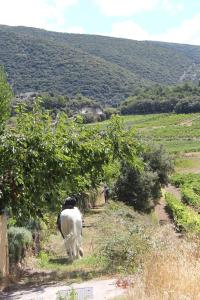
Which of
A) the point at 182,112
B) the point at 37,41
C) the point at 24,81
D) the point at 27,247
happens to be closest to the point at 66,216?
the point at 27,247

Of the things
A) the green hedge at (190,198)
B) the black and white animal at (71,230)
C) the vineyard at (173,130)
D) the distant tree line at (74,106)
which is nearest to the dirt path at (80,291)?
the black and white animal at (71,230)

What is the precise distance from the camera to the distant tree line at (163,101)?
410 feet

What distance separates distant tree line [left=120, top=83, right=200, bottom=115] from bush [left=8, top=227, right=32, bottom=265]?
11374 cm

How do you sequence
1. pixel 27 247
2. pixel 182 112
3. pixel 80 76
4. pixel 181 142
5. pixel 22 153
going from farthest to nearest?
pixel 80 76 → pixel 182 112 → pixel 181 142 → pixel 27 247 → pixel 22 153

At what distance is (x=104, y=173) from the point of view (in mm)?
12203

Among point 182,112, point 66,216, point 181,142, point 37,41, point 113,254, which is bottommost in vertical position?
point 113,254

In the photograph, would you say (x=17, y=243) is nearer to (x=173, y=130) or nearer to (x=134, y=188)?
(x=134, y=188)

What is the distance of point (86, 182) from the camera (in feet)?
39.2

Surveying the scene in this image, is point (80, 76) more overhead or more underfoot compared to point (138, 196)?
more overhead

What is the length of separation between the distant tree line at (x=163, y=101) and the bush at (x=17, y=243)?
114m

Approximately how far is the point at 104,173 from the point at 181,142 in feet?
242

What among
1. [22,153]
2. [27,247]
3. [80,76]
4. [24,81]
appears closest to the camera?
[22,153]

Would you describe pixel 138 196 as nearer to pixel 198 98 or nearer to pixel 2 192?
pixel 2 192

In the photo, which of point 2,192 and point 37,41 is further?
point 37,41
